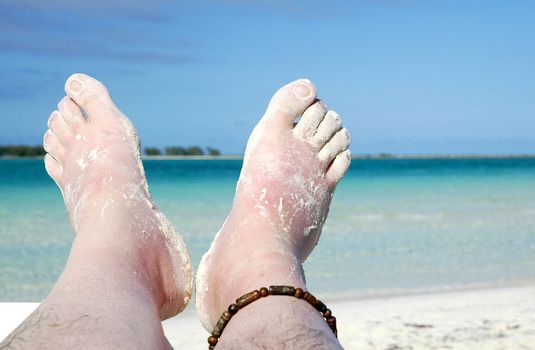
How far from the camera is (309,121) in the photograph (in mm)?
1969

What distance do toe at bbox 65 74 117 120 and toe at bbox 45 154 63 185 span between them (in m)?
0.20

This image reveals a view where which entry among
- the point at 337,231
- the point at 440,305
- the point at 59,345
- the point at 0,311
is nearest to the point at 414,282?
the point at 440,305

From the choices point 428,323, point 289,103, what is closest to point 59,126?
point 289,103

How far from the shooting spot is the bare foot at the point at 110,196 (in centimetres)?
137

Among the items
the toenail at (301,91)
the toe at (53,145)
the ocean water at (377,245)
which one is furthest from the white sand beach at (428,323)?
the toenail at (301,91)

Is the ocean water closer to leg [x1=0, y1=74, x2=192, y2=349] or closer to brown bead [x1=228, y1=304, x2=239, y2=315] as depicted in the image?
leg [x1=0, y1=74, x2=192, y2=349]

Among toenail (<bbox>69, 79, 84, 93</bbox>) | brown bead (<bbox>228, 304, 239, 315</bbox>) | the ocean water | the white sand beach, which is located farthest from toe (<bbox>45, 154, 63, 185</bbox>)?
the ocean water

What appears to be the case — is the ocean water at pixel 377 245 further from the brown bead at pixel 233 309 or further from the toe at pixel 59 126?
the brown bead at pixel 233 309

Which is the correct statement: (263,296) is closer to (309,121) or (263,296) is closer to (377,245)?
(309,121)

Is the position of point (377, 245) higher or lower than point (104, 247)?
lower

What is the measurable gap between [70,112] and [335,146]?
87cm

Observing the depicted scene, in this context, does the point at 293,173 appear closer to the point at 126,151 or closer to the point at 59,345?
the point at 126,151

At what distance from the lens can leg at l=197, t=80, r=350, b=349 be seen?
1.00 m

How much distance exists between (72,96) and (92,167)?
0.42 m
